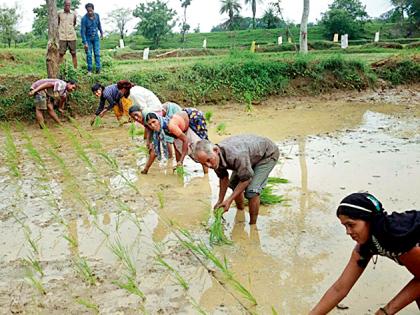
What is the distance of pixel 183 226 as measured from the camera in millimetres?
4043

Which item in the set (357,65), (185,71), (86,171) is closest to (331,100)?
(357,65)

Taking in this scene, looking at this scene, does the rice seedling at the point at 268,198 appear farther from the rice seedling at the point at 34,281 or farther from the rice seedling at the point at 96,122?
the rice seedling at the point at 96,122

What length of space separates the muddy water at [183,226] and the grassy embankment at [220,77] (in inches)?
82.7

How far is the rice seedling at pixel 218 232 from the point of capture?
11.5 feet

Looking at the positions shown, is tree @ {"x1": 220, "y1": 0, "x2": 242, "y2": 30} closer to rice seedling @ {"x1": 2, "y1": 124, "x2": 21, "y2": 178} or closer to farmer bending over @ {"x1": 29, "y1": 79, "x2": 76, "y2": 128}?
farmer bending over @ {"x1": 29, "y1": 79, "x2": 76, "y2": 128}

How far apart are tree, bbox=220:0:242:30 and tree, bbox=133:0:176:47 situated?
742 cm

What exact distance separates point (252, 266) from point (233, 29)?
35.2m

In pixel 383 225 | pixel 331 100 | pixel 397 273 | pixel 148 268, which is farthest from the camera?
pixel 331 100

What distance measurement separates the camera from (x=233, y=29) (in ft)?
120

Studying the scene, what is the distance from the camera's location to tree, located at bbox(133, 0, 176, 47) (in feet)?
92.1

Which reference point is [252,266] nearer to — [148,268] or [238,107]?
[148,268]

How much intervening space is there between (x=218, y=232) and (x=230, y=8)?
34299 mm

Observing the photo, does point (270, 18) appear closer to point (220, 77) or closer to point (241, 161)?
point (220, 77)

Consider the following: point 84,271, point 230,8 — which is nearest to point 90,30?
point 84,271
